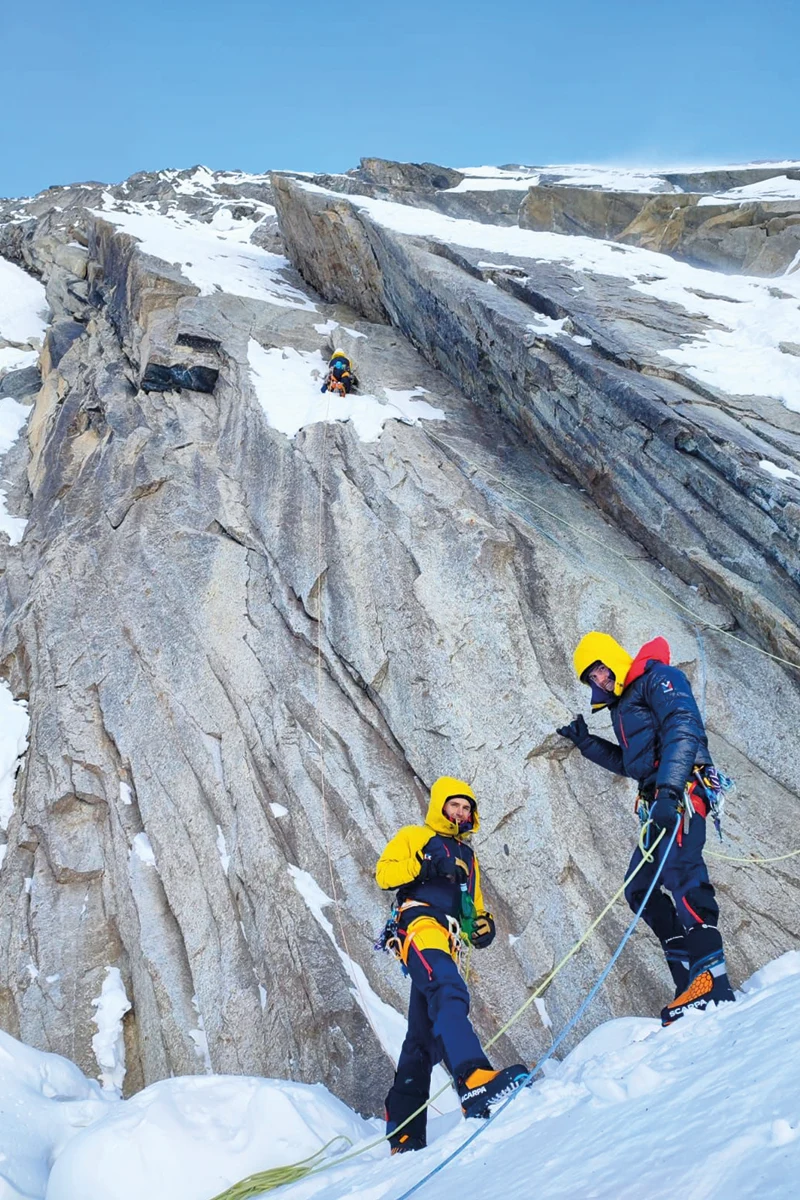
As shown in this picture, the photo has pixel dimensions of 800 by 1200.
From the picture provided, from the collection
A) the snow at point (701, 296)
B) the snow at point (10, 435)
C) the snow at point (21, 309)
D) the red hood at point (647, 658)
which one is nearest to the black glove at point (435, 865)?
the red hood at point (647, 658)

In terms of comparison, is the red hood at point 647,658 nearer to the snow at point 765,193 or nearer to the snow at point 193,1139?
the snow at point 193,1139

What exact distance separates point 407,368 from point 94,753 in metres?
10.4

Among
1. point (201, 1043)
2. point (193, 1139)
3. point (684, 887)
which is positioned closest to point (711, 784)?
point (684, 887)

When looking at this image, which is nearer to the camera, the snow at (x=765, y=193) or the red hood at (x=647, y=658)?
the red hood at (x=647, y=658)

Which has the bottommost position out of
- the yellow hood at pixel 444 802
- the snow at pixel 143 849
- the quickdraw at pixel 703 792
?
the quickdraw at pixel 703 792

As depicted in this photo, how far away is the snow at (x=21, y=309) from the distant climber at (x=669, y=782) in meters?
28.2

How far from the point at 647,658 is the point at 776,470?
5165 millimetres

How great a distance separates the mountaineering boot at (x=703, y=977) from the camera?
5.33 m

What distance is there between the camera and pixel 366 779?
10562 mm

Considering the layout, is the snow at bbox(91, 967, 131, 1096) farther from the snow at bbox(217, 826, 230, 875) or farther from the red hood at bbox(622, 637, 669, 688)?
the red hood at bbox(622, 637, 669, 688)

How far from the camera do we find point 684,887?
588 centimetres

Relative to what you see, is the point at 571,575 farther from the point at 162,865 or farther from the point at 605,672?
the point at 162,865

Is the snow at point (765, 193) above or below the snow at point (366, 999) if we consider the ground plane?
above

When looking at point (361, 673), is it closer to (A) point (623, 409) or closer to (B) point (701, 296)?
(A) point (623, 409)
